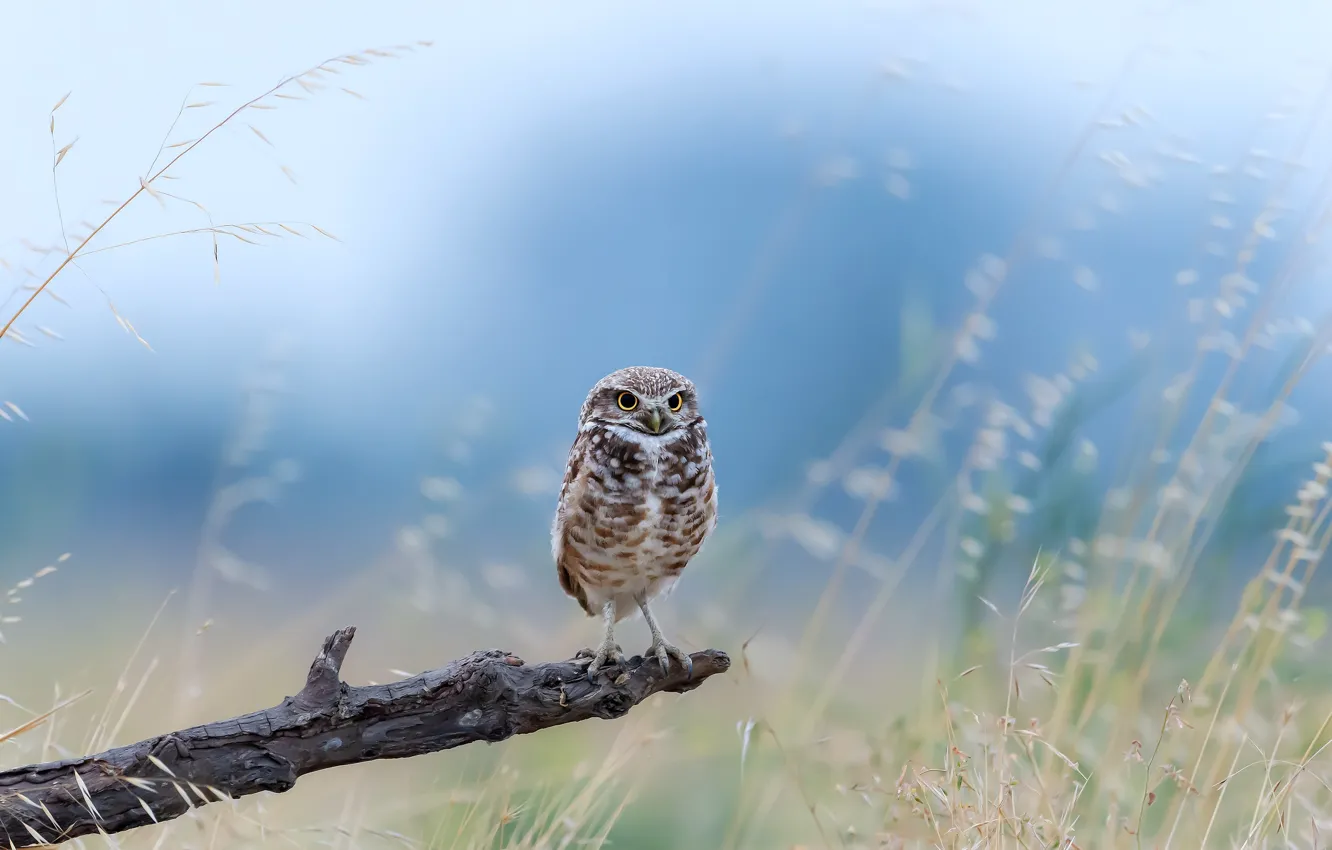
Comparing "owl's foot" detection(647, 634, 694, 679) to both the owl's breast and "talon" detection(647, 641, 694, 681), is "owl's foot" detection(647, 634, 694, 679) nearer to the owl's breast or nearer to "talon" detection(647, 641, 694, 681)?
"talon" detection(647, 641, 694, 681)

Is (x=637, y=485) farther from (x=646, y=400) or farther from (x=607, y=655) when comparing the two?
(x=607, y=655)

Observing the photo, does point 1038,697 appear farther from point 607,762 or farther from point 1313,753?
point 607,762

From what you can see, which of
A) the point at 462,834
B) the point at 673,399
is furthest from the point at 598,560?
the point at 462,834

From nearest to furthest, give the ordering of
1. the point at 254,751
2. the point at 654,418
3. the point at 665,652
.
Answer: the point at 254,751
the point at 654,418
the point at 665,652

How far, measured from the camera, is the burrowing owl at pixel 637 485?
8.63ft

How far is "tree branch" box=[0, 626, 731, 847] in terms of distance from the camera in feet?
7.23

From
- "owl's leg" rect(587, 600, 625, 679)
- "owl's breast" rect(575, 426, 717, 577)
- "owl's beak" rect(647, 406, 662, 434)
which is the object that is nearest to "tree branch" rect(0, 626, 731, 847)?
"owl's leg" rect(587, 600, 625, 679)

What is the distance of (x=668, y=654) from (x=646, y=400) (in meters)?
0.64

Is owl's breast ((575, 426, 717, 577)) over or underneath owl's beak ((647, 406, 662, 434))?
underneath

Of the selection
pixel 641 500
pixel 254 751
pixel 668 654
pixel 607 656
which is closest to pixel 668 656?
pixel 668 654

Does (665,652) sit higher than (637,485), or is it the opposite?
(637,485)

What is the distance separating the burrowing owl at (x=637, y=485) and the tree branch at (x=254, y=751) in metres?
0.41

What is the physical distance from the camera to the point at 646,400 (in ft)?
8.48

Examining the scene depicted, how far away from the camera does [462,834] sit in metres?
2.74
